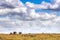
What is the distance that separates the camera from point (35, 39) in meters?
50.5

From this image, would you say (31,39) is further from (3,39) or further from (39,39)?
A: (3,39)

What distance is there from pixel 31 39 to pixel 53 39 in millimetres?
6158

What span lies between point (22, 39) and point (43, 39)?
5.57m

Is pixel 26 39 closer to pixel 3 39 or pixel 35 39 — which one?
pixel 35 39

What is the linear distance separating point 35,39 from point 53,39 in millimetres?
5064

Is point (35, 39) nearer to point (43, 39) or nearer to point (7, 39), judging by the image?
point (43, 39)

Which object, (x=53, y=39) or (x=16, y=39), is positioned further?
(x=53, y=39)

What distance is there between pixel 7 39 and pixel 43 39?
9.31 m

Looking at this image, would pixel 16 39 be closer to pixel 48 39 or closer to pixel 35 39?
pixel 35 39

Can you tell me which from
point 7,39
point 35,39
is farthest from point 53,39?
point 7,39

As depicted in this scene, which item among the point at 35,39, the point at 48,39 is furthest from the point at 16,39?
the point at 48,39

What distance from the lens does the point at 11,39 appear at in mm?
48844

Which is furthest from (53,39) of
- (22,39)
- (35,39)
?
(22,39)

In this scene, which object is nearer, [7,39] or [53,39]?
[7,39]
